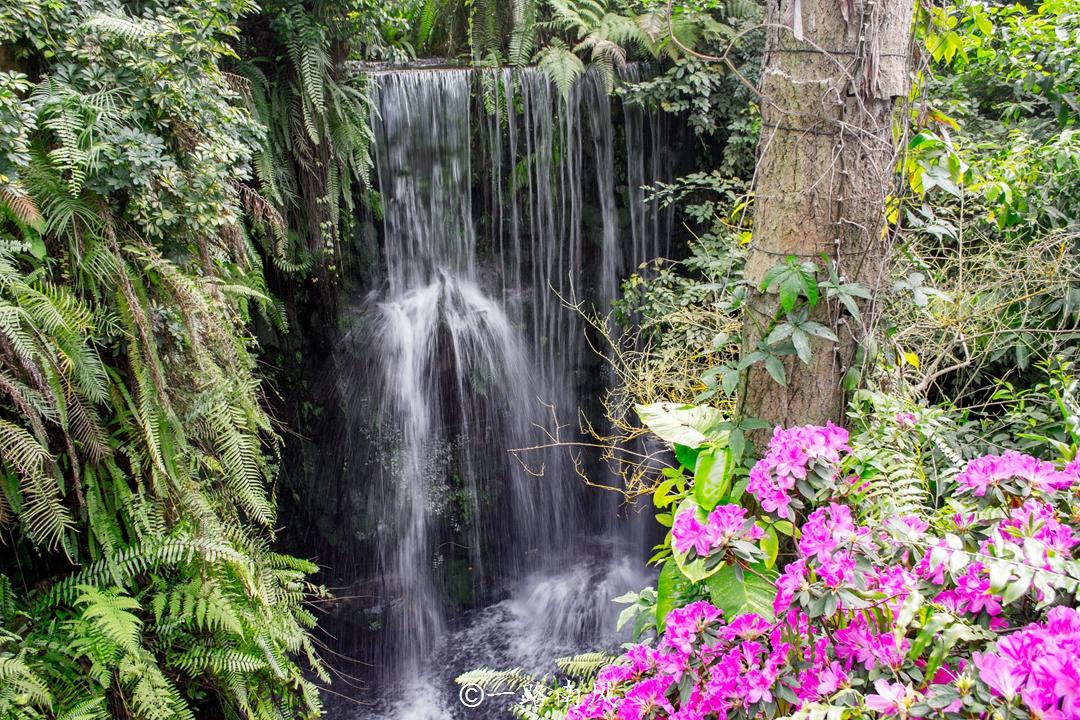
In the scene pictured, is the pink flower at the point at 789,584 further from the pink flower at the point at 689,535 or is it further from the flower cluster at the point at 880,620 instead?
the pink flower at the point at 689,535

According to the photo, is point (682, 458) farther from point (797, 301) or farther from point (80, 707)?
point (80, 707)

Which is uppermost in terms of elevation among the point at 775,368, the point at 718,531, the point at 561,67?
the point at 561,67

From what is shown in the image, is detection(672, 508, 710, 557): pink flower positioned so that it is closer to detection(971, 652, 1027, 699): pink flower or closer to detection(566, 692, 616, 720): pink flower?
detection(566, 692, 616, 720): pink flower

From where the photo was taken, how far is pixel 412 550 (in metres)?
6.64

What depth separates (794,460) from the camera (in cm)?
176

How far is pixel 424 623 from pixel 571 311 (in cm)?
340

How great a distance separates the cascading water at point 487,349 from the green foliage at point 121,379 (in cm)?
284

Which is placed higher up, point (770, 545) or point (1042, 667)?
point (1042, 667)

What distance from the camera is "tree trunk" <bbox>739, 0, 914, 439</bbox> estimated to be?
74.2 inches

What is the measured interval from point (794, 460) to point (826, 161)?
87 centimetres

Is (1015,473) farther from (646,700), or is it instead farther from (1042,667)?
(646,700)

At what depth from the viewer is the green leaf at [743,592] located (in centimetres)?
184

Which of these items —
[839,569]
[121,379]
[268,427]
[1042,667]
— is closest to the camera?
[1042,667]

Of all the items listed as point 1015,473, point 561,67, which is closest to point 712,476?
point 1015,473
